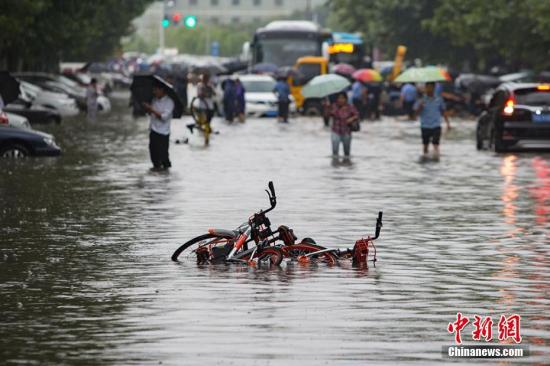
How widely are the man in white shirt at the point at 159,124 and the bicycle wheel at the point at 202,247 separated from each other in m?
13.5

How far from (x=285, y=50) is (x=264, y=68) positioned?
→ 225 centimetres

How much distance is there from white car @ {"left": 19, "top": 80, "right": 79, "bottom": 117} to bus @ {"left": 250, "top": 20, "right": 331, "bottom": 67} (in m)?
14.8

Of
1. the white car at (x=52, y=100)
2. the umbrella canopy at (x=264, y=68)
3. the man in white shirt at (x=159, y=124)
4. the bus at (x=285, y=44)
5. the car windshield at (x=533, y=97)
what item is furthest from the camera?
the bus at (x=285, y=44)

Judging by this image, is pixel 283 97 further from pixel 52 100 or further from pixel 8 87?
pixel 8 87

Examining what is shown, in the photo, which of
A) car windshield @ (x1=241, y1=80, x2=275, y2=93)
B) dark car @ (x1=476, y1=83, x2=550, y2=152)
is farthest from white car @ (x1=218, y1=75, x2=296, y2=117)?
dark car @ (x1=476, y1=83, x2=550, y2=152)

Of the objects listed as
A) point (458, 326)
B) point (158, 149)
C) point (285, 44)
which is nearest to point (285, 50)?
point (285, 44)

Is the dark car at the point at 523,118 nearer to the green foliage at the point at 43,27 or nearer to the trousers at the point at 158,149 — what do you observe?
the trousers at the point at 158,149

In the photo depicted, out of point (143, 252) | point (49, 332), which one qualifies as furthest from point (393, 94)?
point (49, 332)

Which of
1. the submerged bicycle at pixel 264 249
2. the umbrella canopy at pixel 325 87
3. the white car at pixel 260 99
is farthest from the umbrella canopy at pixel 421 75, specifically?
the submerged bicycle at pixel 264 249

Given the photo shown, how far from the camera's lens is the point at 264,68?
71062 mm

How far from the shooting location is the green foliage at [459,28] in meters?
66.2

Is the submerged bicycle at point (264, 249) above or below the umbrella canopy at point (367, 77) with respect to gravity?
above

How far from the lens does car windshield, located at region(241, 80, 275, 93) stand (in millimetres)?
60344

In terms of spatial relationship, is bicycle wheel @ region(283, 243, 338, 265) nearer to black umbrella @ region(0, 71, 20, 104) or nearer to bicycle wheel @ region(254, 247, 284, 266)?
bicycle wheel @ region(254, 247, 284, 266)
